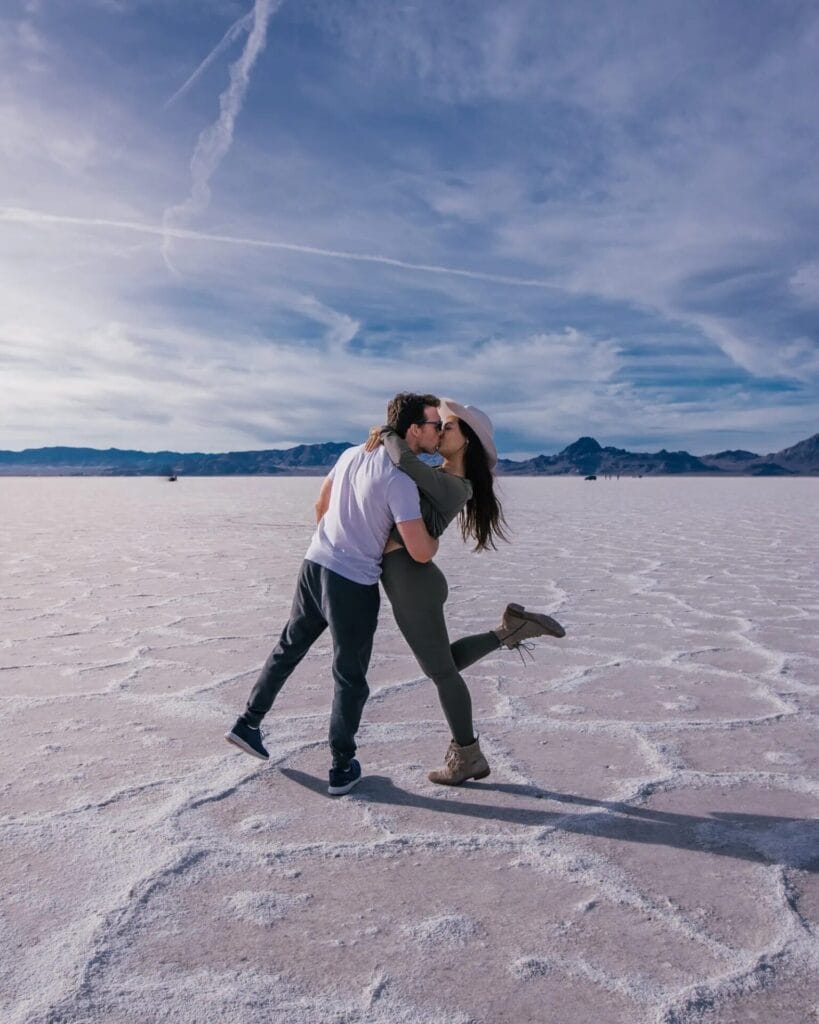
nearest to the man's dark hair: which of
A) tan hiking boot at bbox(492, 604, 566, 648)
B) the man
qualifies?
the man

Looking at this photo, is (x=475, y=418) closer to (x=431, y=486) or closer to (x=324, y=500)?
(x=431, y=486)

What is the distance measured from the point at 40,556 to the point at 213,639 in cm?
550

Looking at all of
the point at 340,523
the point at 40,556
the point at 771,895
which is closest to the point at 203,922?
the point at 340,523

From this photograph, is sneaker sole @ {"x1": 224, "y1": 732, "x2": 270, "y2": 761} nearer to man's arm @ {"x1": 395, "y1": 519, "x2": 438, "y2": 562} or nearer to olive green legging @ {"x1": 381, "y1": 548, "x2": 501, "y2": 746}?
olive green legging @ {"x1": 381, "y1": 548, "x2": 501, "y2": 746}

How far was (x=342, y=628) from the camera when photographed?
110 inches

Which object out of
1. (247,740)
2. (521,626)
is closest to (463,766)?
(521,626)

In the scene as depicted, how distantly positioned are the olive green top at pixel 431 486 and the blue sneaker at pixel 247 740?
36.8 inches

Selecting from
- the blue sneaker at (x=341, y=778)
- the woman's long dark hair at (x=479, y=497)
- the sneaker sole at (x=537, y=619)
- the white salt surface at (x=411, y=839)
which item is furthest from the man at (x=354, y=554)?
the sneaker sole at (x=537, y=619)

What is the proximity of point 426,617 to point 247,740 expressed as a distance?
2.80ft

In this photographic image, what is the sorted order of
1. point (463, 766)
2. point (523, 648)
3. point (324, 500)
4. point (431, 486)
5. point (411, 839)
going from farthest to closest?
point (523, 648) < point (324, 500) < point (463, 766) < point (431, 486) < point (411, 839)

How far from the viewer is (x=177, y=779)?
2.99 meters

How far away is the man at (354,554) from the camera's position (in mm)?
2668

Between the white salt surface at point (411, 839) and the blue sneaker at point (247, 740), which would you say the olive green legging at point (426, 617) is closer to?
the white salt surface at point (411, 839)

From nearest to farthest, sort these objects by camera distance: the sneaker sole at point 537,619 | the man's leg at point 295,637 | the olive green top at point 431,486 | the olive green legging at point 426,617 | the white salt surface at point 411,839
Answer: the white salt surface at point 411,839 < the olive green top at point 431,486 < the olive green legging at point 426,617 < the man's leg at point 295,637 < the sneaker sole at point 537,619
